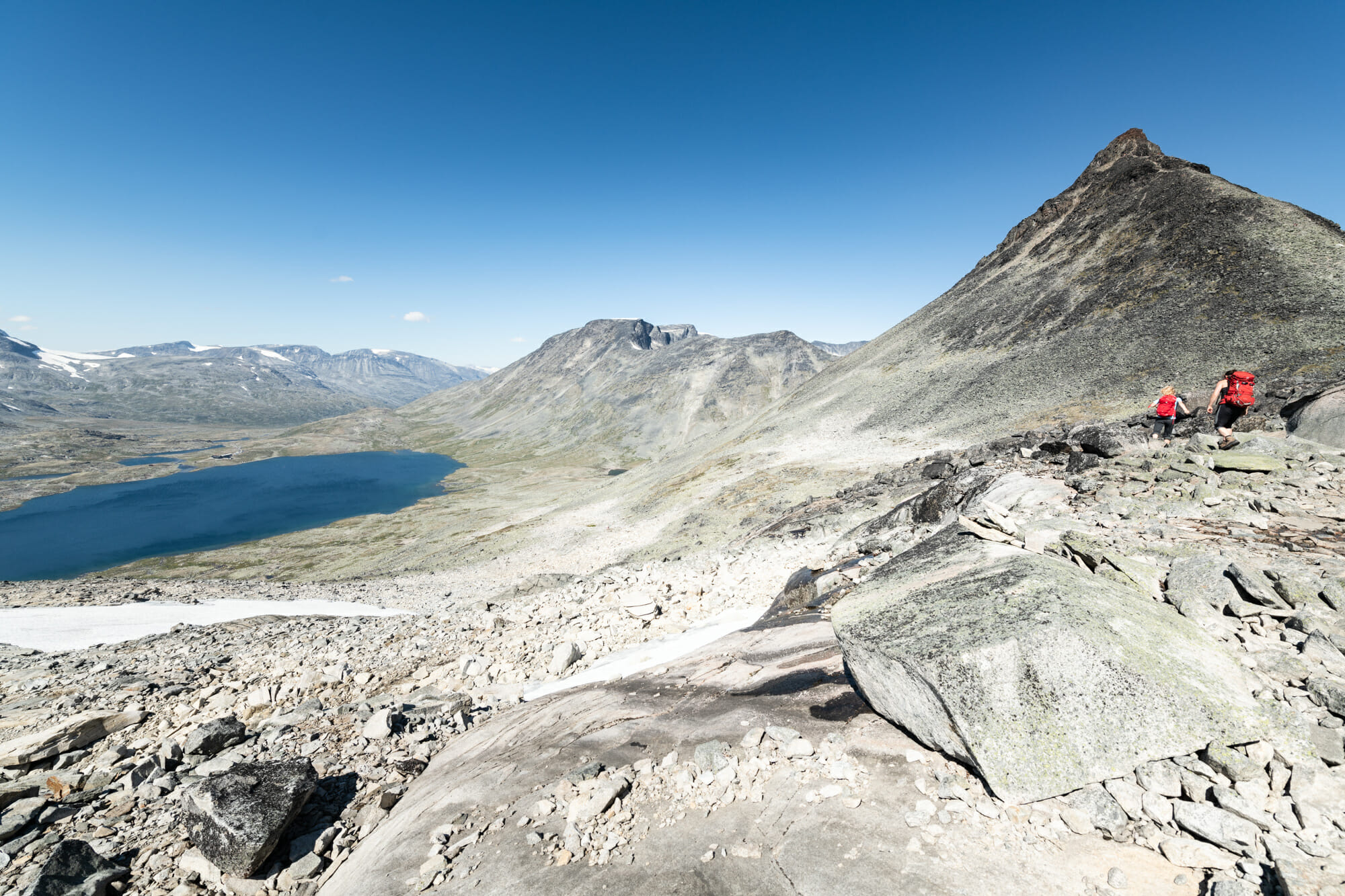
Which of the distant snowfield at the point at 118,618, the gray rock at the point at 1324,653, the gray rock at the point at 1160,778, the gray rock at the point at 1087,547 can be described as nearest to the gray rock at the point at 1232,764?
the gray rock at the point at 1160,778

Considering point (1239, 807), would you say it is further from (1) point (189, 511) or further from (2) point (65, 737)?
(1) point (189, 511)

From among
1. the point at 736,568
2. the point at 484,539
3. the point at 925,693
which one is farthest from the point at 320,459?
the point at 925,693

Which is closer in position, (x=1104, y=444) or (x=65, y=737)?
(x=65, y=737)

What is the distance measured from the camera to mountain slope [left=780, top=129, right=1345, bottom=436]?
145ft

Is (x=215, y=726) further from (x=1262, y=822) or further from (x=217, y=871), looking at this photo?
(x=1262, y=822)

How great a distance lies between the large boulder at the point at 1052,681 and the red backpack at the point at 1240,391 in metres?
16.0

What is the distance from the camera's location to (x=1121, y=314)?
56125 millimetres

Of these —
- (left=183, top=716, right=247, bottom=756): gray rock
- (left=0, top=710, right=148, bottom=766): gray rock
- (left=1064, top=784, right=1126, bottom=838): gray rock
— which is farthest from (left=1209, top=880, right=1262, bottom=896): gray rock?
(left=0, top=710, right=148, bottom=766): gray rock

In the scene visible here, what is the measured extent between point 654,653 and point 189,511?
Result: 148 metres

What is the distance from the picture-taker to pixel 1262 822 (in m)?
4.56

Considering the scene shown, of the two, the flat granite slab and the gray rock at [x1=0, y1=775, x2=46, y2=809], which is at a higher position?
the flat granite slab

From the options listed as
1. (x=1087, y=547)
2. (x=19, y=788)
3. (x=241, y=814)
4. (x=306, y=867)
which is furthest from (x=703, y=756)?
(x=19, y=788)

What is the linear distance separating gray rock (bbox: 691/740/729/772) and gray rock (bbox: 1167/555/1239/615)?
7089 millimetres

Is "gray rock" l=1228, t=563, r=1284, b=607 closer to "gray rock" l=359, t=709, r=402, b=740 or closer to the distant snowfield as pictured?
"gray rock" l=359, t=709, r=402, b=740
